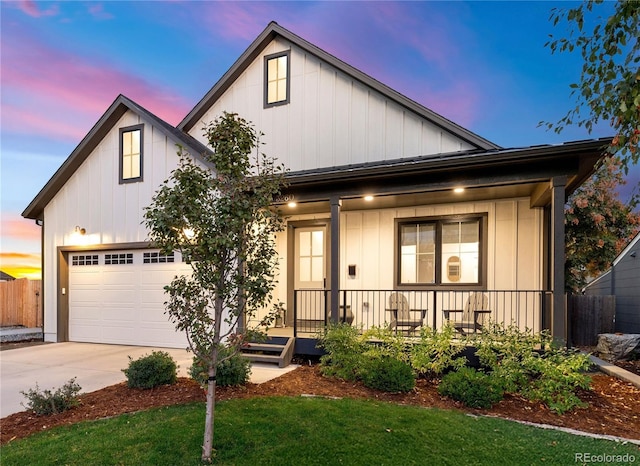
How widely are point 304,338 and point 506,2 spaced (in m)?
9.63

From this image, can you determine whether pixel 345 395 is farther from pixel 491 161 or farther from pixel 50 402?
pixel 491 161

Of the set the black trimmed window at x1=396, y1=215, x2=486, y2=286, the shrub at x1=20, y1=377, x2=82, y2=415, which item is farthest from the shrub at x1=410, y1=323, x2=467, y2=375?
the shrub at x1=20, y1=377, x2=82, y2=415

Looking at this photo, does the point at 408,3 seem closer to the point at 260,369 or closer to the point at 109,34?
the point at 109,34

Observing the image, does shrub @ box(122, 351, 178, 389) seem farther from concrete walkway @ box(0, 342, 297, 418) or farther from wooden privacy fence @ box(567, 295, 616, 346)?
wooden privacy fence @ box(567, 295, 616, 346)

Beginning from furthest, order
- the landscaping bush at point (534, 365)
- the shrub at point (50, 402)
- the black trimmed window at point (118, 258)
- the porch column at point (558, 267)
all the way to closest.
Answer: the black trimmed window at point (118, 258), the porch column at point (558, 267), the landscaping bush at point (534, 365), the shrub at point (50, 402)

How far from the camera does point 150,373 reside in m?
5.37

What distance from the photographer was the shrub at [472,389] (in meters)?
4.70

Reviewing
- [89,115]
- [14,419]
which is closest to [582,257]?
[14,419]

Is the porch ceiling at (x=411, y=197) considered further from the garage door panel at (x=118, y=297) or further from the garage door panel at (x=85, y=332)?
the garage door panel at (x=85, y=332)

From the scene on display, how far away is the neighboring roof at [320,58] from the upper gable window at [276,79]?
1.29ft

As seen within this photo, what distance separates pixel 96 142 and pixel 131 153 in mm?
1178

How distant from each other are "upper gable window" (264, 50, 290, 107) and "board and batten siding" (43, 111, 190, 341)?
2.60 m

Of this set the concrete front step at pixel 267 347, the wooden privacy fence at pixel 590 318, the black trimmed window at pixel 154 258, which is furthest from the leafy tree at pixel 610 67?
the black trimmed window at pixel 154 258

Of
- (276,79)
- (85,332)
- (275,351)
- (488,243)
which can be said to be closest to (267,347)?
(275,351)
